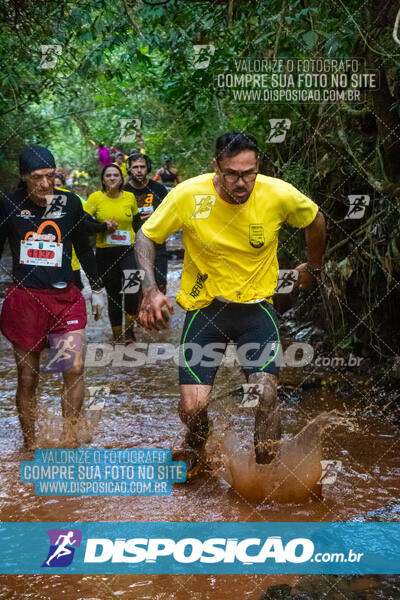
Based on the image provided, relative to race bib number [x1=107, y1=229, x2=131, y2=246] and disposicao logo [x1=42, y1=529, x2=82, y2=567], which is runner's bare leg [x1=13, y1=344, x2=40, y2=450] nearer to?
disposicao logo [x1=42, y1=529, x2=82, y2=567]

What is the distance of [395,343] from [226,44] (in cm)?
376

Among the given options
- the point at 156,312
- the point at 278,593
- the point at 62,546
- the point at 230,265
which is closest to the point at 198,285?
the point at 230,265

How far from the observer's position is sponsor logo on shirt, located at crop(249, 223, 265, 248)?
4145mm

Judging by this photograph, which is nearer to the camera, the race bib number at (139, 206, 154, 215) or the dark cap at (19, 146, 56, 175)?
the dark cap at (19, 146, 56, 175)

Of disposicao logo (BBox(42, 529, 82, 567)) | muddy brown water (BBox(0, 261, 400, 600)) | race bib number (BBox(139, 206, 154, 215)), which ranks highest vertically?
race bib number (BBox(139, 206, 154, 215))

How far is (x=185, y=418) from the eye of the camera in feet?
14.0

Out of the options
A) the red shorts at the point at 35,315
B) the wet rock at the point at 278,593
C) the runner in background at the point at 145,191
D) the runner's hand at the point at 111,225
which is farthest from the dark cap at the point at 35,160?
the runner in background at the point at 145,191

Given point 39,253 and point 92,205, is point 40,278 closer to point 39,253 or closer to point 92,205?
point 39,253

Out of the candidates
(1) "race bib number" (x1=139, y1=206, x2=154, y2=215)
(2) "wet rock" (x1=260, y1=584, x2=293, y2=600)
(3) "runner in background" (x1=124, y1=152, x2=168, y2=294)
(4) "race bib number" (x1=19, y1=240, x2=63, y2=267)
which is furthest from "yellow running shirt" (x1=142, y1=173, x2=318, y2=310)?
(1) "race bib number" (x1=139, y1=206, x2=154, y2=215)

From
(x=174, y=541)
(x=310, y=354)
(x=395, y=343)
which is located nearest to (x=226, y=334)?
(x=174, y=541)

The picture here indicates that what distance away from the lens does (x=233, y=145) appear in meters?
4.02

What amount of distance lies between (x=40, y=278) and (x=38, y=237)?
0.86 feet

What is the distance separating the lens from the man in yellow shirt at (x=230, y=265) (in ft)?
13.5

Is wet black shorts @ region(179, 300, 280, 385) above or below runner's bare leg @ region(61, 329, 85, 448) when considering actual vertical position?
above
